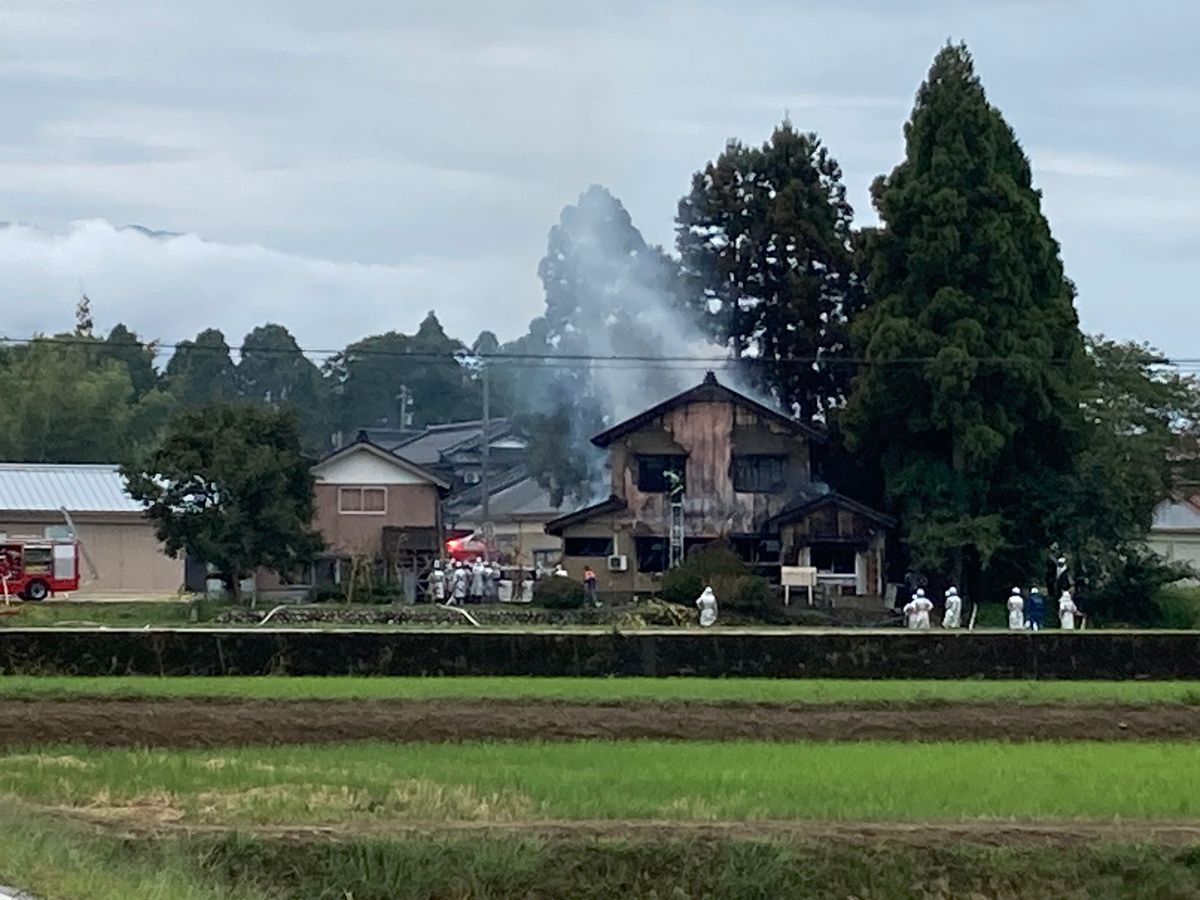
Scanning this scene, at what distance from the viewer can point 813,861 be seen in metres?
15.0

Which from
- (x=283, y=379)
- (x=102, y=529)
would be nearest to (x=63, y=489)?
(x=102, y=529)

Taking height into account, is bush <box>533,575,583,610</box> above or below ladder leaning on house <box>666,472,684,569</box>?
below

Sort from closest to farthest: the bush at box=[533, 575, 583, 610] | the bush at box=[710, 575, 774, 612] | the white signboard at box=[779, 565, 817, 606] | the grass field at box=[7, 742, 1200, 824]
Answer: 1. the grass field at box=[7, 742, 1200, 824]
2. the bush at box=[710, 575, 774, 612]
3. the bush at box=[533, 575, 583, 610]
4. the white signboard at box=[779, 565, 817, 606]

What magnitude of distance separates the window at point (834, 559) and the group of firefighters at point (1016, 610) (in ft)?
15.7

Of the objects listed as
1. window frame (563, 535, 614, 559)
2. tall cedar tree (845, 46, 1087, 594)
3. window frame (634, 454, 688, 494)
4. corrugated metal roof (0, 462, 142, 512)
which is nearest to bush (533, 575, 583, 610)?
window frame (563, 535, 614, 559)

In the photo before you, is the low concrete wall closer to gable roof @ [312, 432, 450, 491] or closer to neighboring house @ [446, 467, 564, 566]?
gable roof @ [312, 432, 450, 491]

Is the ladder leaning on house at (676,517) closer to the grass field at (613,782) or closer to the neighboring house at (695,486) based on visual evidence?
the neighboring house at (695,486)

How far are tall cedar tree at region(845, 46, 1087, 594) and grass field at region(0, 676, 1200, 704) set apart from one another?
1307 inches

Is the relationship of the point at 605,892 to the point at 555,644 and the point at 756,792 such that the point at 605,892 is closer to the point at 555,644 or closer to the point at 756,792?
the point at 756,792

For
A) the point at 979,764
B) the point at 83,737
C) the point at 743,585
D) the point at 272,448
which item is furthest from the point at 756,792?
the point at 272,448

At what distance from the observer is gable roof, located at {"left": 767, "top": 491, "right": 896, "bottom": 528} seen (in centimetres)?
6525

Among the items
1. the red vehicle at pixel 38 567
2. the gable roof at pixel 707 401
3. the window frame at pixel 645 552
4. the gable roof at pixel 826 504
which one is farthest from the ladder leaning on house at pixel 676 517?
the red vehicle at pixel 38 567

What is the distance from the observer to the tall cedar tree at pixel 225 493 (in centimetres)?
6162

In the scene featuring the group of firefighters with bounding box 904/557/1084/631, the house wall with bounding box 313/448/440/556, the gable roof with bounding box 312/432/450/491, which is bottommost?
the group of firefighters with bounding box 904/557/1084/631
